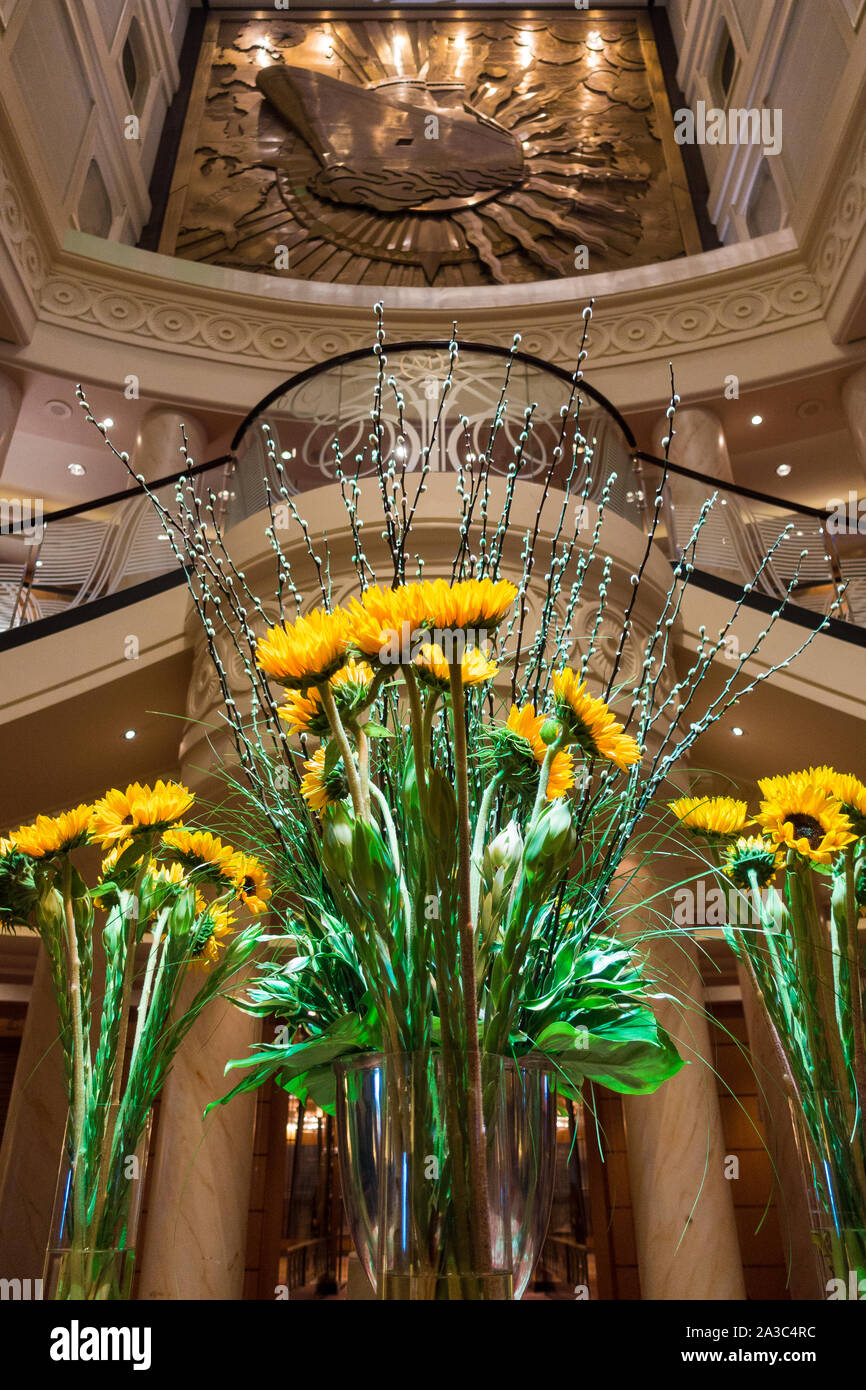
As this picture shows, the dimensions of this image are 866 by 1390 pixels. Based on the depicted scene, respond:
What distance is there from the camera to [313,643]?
71 cm

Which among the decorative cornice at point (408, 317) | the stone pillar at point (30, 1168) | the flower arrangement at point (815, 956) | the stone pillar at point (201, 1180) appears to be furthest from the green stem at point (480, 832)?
the decorative cornice at point (408, 317)

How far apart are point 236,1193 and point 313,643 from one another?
356 cm

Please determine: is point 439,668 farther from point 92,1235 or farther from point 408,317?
point 408,317

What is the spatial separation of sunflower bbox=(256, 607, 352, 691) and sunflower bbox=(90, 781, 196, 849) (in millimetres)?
359

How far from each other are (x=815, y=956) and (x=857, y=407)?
774 cm

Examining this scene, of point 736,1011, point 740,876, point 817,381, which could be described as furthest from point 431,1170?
point 817,381

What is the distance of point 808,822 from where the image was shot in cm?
107

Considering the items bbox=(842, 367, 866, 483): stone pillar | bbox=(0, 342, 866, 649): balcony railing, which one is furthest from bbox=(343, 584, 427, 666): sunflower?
bbox=(842, 367, 866, 483): stone pillar

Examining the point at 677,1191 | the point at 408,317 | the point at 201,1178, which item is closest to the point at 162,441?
the point at 408,317

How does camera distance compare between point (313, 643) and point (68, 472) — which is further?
point (68, 472)

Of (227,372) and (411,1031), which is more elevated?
(227,372)

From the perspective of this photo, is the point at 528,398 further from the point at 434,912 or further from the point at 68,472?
the point at 68,472

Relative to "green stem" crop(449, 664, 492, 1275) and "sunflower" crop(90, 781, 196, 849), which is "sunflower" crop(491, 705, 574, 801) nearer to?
"green stem" crop(449, 664, 492, 1275)

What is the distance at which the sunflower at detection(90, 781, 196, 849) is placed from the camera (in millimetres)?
1039
